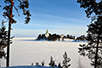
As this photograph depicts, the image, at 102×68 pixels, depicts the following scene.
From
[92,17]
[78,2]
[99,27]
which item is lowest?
[99,27]

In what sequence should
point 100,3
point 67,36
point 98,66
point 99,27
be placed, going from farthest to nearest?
point 67,36 < point 98,66 < point 99,27 < point 100,3

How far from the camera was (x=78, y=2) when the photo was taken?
7.18 meters

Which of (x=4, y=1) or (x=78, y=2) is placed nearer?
(x=78, y=2)

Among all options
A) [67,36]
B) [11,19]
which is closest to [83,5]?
[11,19]

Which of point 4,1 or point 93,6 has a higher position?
point 4,1

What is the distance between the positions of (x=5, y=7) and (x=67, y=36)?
109427 millimetres

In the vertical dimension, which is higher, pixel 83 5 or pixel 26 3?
pixel 26 3

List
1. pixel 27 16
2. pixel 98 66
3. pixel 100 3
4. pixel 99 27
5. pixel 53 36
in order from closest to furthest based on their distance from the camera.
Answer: pixel 100 3
pixel 99 27
pixel 98 66
pixel 27 16
pixel 53 36

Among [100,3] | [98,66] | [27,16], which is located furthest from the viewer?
[27,16]

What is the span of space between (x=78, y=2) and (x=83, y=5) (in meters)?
0.49

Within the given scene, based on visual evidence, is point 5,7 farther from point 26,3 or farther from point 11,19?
point 26,3

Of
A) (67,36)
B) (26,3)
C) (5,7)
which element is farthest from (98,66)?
(67,36)

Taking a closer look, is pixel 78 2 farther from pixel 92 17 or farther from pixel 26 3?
pixel 26 3

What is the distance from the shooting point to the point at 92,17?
7.10 m
